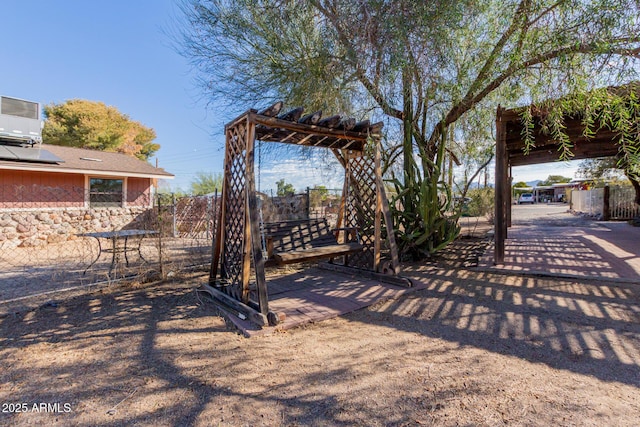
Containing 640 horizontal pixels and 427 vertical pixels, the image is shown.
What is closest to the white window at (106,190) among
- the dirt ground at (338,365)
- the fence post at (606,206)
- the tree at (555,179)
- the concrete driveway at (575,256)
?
the dirt ground at (338,365)

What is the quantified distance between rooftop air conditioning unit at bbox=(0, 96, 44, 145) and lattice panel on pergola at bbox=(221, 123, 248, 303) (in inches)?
374

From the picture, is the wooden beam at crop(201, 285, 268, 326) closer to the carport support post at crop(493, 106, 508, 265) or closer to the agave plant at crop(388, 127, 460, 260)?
the agave plant at crop(388, 127, 460, 260)

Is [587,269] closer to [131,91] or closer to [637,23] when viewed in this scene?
[637,23]

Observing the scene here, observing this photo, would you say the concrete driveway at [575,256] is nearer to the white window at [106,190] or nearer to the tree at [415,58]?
the tree at [415,58]

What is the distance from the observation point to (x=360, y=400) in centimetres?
186

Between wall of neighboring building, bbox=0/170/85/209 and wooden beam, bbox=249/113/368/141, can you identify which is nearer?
wooden beam, bbox=249/113/368/141

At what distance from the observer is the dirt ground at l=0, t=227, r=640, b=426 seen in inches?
68.6

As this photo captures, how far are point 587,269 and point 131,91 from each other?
22.9 meters

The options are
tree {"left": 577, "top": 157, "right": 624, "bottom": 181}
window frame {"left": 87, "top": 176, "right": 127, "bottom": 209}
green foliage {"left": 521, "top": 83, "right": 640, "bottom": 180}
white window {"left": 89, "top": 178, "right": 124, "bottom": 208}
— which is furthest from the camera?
tree {"left": 577, "top": 157, "right": 624, "bottom": 181}

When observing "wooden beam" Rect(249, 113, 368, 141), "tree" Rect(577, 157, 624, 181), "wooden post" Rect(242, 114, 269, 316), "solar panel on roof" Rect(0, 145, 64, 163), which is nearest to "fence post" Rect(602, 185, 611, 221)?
"tree" Rect(577, 157, 624, 181)

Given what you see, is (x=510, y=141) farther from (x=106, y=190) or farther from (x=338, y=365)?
(x=106, y=190)

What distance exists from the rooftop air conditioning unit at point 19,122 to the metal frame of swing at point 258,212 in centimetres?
946

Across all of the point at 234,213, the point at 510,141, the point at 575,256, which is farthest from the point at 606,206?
the point at 234,213

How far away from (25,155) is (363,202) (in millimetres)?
10200
